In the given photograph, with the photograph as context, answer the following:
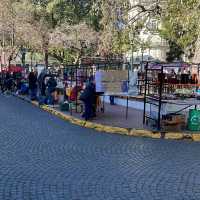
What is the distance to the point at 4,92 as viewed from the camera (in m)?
30.3

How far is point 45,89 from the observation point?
2189 cm

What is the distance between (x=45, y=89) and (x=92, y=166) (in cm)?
1325

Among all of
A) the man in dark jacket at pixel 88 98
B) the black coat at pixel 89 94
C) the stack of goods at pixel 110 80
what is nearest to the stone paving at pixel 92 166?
the man in dark jacket at pixel 88 98

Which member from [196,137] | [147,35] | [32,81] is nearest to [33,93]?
[32,81]

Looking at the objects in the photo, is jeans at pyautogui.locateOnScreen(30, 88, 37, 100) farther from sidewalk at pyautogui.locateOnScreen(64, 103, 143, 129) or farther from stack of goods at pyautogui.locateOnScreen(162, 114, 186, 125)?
stack of goods at pyautogui.locateOnScreen(162, 114, 186, 125)

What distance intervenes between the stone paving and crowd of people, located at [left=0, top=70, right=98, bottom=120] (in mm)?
1765

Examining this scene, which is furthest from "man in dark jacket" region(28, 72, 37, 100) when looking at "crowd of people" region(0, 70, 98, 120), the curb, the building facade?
the curb

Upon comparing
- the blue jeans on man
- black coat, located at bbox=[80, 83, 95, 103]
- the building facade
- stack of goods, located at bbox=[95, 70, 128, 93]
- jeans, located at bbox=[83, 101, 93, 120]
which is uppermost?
the building facade

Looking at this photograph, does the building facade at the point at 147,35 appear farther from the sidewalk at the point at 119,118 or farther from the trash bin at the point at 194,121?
the trash bin at the point at 194,121

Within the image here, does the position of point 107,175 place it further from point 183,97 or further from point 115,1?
point 115,1

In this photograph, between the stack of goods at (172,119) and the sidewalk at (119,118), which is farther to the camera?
the sidewalk at (119,118)

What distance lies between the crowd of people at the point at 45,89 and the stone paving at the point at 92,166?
1.76 meters

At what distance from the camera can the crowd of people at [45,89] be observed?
1538 cm

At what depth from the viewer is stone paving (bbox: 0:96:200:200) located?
7219 mm
